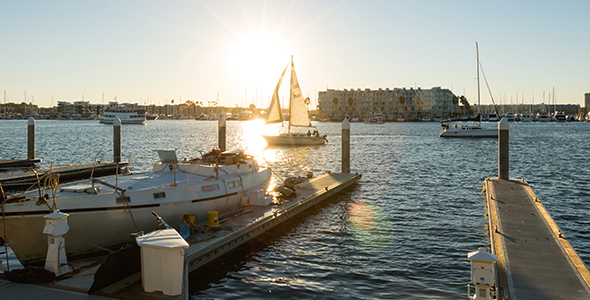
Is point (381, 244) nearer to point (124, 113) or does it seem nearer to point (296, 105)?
point (296, 105)

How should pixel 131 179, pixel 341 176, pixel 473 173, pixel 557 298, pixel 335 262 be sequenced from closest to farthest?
pixel 557 298, pixel 335 262, pixel 131 179, pixel 341 176, pixel 473 173

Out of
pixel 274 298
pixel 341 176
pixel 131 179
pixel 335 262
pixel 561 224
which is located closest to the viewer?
pixel 274 298

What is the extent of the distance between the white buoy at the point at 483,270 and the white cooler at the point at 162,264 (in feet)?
17.7

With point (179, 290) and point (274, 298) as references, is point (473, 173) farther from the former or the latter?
point (179, 290)

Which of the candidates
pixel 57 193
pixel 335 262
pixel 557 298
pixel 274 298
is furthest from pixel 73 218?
pixel 557 298

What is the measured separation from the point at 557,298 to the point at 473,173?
1069 inches

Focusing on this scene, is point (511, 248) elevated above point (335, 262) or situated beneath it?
elevated above

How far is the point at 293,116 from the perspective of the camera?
186 feet

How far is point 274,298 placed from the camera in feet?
36.1

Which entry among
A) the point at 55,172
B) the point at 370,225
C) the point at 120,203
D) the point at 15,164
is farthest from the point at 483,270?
the point at 15,164

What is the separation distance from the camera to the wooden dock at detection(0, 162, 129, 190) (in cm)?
2505

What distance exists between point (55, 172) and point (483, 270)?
27.1 m

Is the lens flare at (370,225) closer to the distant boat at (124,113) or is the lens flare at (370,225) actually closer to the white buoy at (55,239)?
the white buoy at (55,239)

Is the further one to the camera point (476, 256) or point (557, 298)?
point (557, 298)
